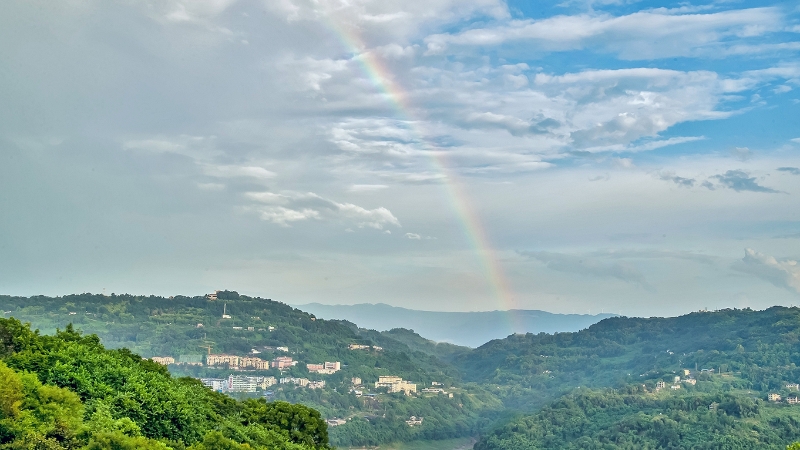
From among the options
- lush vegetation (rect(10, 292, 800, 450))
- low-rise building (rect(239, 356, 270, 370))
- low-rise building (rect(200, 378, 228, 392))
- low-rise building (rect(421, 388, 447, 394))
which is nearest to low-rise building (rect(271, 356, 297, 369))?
low-rise building (rect(239, 356, 270, 370))

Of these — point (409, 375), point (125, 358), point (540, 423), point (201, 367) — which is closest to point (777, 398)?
point (540, 423)

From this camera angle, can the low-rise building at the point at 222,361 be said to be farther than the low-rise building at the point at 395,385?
No

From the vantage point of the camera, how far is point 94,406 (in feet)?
95.1

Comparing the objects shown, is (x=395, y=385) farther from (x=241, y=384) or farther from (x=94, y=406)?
(x=94, y=406)

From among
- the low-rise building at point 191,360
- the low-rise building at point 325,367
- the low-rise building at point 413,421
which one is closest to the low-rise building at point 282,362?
the low-rise building at point 325,367

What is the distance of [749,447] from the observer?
9400 cm

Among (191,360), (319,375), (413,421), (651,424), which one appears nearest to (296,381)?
(319,375)

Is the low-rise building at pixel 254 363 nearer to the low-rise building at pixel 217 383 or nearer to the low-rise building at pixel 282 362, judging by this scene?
the low-rise building at pixel 282 362

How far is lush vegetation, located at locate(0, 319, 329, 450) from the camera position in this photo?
24875mm

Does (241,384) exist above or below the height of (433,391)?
above

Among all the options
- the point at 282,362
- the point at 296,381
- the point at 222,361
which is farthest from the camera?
the point at 282,362

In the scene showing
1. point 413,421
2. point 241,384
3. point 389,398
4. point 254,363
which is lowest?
point 413,421

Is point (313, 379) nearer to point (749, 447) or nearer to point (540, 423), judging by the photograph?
point (540, 423)

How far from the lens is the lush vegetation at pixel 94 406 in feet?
81.6
